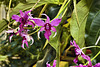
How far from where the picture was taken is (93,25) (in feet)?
0.91

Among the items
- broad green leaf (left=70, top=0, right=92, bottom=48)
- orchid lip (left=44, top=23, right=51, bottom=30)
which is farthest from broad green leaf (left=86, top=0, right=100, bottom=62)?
orchid lip (left=44, top=23, right=51, bottom=30)

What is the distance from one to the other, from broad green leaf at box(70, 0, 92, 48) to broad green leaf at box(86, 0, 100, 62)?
10mm

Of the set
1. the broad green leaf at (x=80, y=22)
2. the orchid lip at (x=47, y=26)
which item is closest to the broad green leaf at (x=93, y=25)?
the broad green leaf at (x=80, y=22)

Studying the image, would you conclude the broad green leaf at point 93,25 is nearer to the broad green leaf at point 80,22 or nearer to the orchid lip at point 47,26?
the broad green leaf at point 80,22

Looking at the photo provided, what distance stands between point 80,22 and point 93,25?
0.03 m

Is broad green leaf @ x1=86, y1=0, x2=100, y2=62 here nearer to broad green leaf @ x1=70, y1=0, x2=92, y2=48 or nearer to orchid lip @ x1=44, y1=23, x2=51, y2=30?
broad green leaf @ x1=70, y1=0, x2=92, y2=48

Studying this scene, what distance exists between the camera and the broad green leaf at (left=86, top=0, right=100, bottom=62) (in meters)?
0.27

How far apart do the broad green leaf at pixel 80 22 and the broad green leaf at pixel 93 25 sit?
1 centimetres

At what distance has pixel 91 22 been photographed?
0.28 m

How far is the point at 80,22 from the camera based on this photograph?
28cm

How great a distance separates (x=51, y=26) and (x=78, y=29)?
0.28ft

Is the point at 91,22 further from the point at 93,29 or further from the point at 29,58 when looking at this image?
the point at 29,58

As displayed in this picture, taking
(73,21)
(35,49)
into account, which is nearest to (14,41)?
(35,49)

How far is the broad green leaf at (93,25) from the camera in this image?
274 mm
